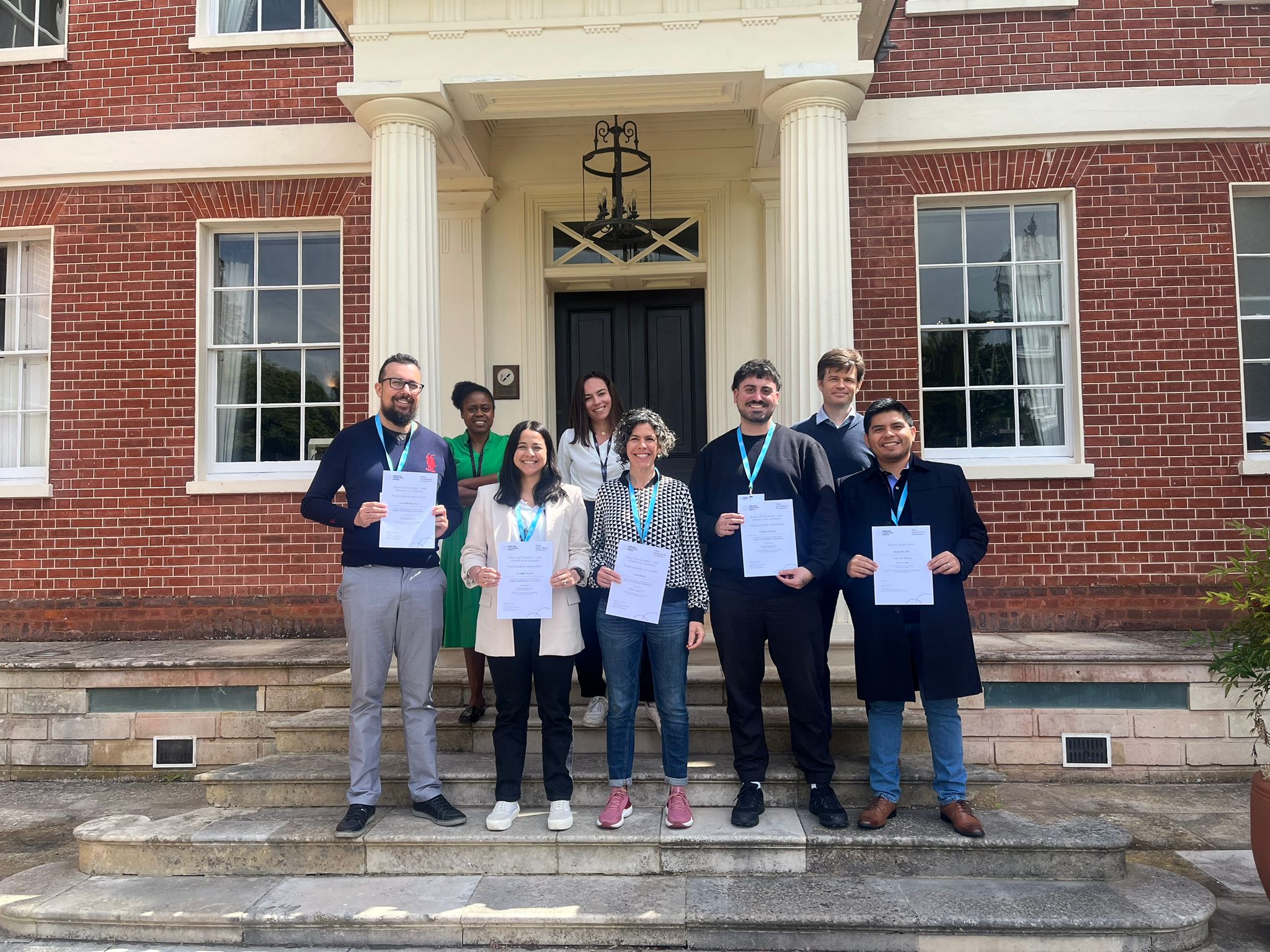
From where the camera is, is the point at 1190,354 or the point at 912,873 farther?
the point at 1190,354

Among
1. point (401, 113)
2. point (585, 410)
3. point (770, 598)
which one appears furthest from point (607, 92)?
point (770, 598)

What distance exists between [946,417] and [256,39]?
622 centimetres

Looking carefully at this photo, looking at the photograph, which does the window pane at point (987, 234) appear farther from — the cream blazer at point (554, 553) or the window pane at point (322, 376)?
the window pane at point (322, 376)

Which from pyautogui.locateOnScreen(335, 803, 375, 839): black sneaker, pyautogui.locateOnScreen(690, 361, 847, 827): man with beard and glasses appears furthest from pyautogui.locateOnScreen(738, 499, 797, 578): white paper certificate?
pyautogui.locateOnScreen(335, 803, 375, 839): black sneaker

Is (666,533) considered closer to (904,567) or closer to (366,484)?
(904,567)

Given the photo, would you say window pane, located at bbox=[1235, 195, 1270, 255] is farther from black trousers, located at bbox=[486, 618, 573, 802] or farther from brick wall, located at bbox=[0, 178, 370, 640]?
brick wall, located at bbox=[0, 178, 370, 640]

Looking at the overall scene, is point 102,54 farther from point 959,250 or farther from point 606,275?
point 959,250

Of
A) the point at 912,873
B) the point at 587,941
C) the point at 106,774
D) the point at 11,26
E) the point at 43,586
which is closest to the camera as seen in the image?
the point at 587,941

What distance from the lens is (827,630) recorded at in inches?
182

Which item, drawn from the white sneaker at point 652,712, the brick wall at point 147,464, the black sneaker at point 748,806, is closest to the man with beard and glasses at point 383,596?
the white sneaker at point 652,712

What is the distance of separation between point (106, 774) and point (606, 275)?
5.07m

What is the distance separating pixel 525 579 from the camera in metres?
4.21

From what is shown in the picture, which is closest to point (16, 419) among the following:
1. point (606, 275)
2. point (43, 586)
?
point (43, 586)

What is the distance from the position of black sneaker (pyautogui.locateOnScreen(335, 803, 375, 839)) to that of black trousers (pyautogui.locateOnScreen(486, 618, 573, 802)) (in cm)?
60
